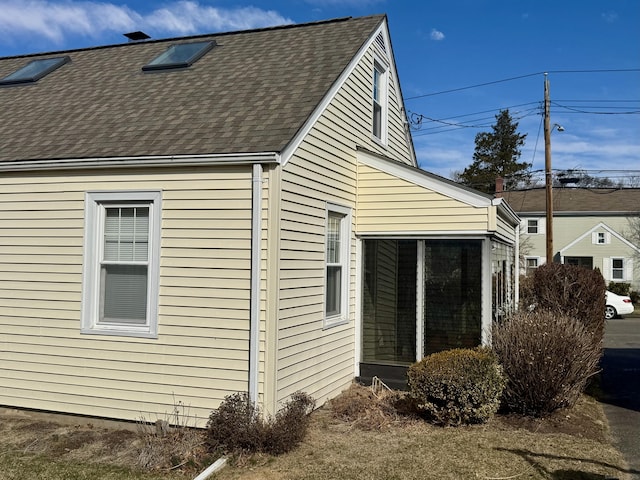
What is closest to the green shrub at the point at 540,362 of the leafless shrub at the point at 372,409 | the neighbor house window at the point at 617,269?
the leafless shrub at the point at 372,409

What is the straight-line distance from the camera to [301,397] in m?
7.00

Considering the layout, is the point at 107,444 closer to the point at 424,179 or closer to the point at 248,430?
the point at 248,430

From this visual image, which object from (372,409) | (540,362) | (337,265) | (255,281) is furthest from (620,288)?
(255,281)

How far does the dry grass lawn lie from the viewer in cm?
580

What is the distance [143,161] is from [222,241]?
1441 mm

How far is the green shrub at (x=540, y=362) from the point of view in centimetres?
760

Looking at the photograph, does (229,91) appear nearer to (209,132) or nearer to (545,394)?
(209,132)

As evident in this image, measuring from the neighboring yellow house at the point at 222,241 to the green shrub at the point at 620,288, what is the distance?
25.2 metres

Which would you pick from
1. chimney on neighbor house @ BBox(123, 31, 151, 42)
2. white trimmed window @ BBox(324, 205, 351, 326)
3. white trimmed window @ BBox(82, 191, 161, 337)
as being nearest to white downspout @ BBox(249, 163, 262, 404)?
white trimmed window @ BBox(82, 191, 161, 337)

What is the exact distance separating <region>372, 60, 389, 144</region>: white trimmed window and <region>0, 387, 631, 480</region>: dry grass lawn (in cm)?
583

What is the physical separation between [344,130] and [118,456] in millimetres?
5630

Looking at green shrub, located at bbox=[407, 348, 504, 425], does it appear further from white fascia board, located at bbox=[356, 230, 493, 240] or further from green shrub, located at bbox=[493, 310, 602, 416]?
white fascia board, located at bbox=[356, 230, 493, 240]

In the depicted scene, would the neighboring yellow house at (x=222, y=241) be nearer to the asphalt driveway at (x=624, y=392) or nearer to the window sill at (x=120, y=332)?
the window sill at (x=120, y=332)

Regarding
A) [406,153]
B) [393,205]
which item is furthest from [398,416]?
[406,153]
